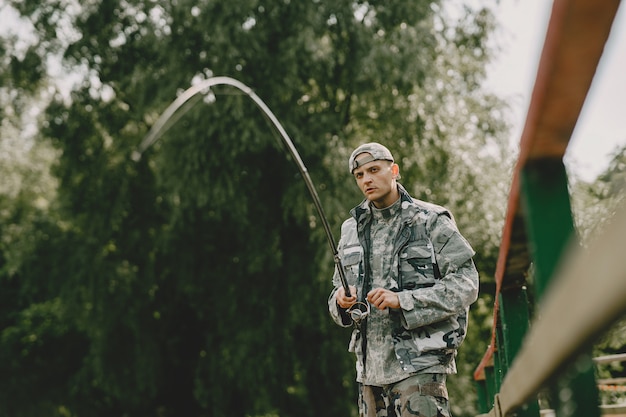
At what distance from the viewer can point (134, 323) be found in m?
13.6

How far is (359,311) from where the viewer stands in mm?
2793

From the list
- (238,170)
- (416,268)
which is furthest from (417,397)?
(238,170)

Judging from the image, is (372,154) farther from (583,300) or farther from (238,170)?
(238,170)

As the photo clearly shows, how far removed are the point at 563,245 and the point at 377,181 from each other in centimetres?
187

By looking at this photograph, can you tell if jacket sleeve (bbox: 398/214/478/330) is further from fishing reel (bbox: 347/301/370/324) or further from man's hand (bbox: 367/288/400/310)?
fishing reel (bbox: 347/301/370/324)

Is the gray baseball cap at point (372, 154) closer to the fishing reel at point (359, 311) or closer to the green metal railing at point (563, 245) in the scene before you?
the fishing reel at point (359, 311)

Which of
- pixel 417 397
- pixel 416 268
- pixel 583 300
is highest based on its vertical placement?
pixel 416 268

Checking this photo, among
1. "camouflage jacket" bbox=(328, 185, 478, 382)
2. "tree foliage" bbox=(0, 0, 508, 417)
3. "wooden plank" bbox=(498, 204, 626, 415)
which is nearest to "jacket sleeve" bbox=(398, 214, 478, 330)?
"camouflage jacket" bbox=(328, 185, 478, 382)

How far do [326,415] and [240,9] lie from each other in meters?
7.12

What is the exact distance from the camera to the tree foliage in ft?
37.2

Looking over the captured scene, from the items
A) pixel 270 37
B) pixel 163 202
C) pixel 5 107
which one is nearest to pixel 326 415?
pixel 163 202

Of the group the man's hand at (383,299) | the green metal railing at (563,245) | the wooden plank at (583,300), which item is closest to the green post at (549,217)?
the green metal railing at (563,245)

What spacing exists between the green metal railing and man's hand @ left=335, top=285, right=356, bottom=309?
1.48 m

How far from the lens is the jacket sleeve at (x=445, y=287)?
2.66 meters
